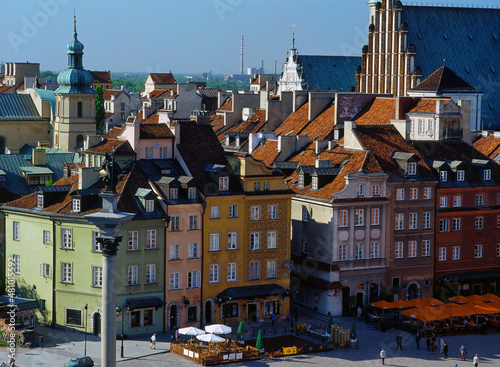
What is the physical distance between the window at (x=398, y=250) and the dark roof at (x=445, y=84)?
27.0 m

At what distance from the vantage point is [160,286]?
76.4 meters

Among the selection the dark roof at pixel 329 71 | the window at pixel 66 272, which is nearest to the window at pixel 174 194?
the window at pixel 66 272

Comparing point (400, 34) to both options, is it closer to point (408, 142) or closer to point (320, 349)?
point (408, 142)

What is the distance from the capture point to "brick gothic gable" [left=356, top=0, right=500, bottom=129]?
396 feet

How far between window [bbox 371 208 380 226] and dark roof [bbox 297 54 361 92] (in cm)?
5644

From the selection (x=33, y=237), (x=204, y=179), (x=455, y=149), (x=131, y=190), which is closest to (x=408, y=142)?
(x=455, y=149)

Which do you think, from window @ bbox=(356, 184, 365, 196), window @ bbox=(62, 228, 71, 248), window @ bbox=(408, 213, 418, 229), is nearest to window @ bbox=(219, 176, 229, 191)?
window @ bbox=(356, 184, 365, 196)

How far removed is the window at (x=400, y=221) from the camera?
280ft

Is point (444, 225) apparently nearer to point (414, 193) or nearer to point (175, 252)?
point (414, 193)

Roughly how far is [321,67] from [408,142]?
5386 cm

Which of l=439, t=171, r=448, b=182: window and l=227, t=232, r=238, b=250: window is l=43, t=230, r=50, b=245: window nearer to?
l=227, t=232, r=238, b=250: window

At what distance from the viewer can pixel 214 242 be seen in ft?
259

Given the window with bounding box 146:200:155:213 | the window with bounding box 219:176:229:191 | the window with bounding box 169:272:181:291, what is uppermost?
the window with bounding box 219:176:229:191

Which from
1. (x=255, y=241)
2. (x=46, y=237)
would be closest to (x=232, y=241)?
(x=255, y=241)
